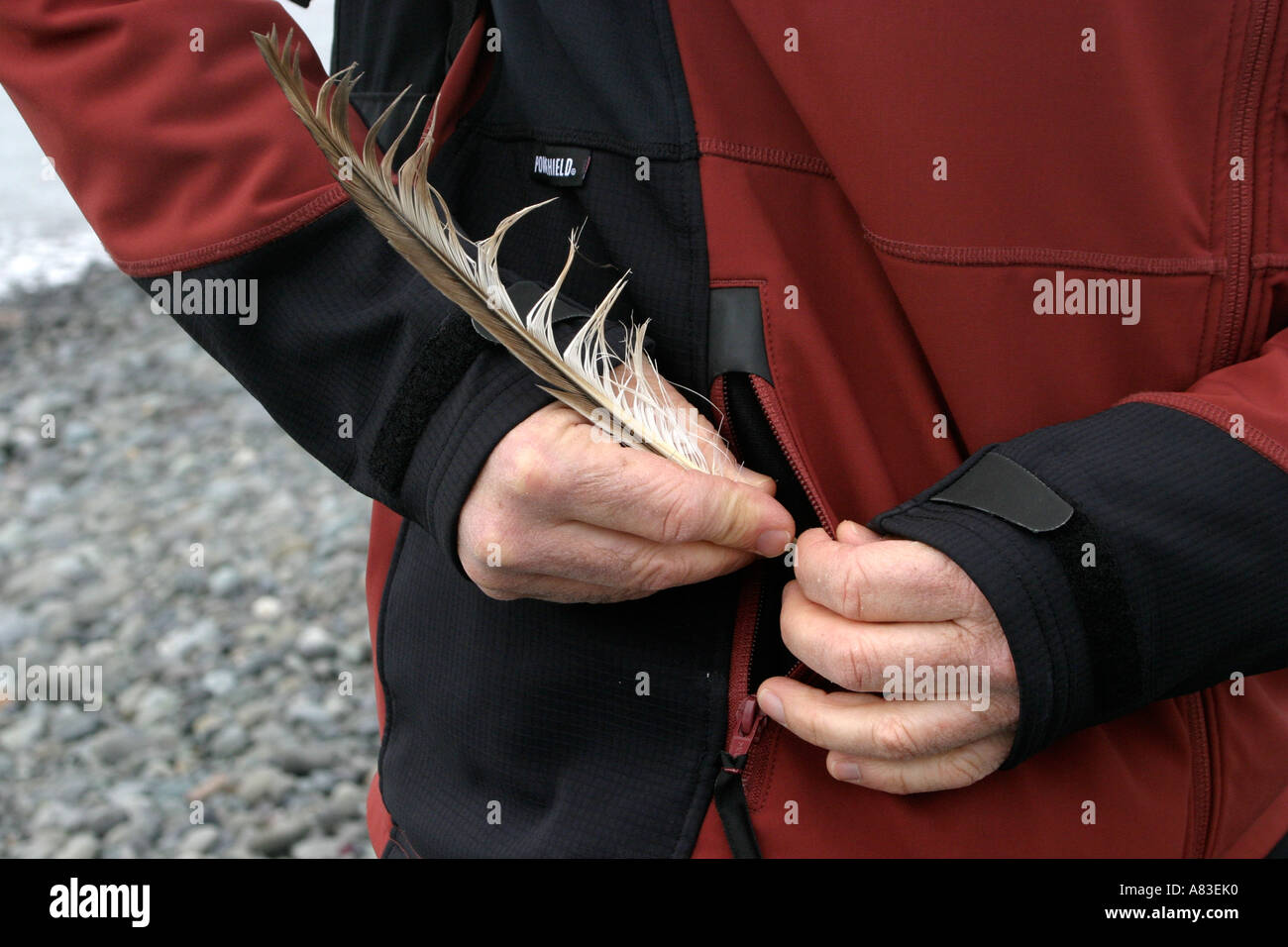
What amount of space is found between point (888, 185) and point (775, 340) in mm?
200

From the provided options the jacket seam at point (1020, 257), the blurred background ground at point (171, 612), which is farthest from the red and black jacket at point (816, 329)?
the blurred background ground at point (171, 612)

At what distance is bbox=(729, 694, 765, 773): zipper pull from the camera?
49.3 inches

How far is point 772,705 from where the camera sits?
1212mm

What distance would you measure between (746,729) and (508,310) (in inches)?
21.2

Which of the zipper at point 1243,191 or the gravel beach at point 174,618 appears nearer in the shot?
the zipper at point 1243,191

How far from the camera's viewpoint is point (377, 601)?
1.66 meters

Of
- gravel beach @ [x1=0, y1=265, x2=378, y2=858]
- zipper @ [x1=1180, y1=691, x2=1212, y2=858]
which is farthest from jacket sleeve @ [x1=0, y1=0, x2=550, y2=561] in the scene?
gravel beach @ [x1=0, y1=265, x2=378, y2=858]

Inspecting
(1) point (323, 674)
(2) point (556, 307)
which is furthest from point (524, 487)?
(1) point (323, 674)

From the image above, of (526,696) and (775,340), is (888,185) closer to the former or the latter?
(775,340)

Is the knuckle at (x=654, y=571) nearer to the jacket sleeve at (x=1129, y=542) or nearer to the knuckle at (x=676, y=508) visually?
the knuckle at (x=676, y=508)

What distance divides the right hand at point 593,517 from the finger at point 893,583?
82mm

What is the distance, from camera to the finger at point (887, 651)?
111 centimetres

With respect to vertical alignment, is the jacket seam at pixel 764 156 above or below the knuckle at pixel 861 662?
above

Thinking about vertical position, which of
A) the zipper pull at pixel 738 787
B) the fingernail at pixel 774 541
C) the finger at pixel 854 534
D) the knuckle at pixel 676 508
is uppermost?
the knuckle at pixel 676 508
